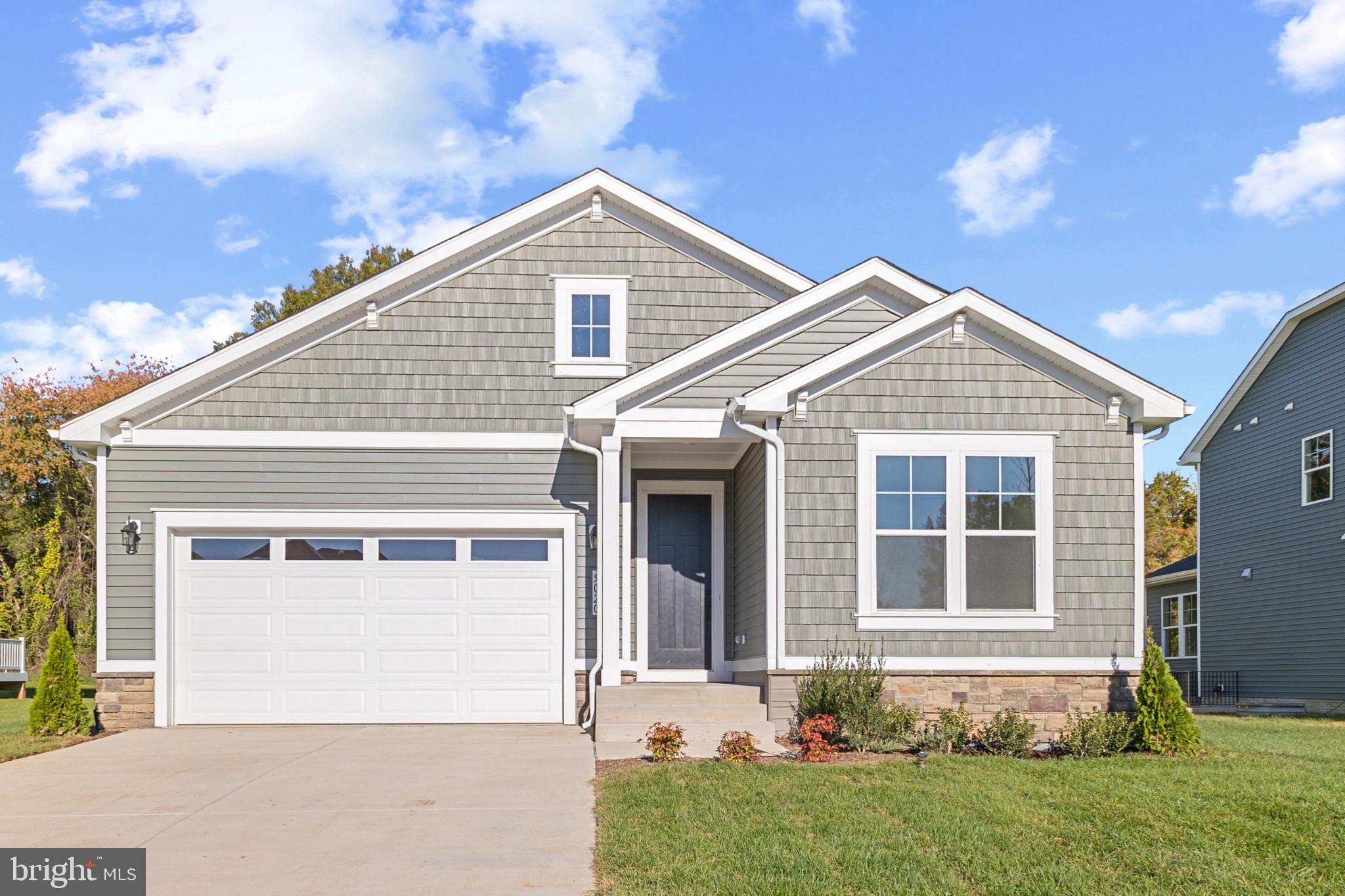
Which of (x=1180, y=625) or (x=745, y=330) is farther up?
(x=745, y=330)

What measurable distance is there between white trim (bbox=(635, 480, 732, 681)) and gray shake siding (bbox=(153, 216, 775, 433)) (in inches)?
58.6

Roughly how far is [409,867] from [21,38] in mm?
11976

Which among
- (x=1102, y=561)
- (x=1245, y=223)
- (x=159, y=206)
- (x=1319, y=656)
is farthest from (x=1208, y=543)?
(x=159, y=206)

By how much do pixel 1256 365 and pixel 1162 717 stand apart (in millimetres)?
13025

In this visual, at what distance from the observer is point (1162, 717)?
963 centimetres

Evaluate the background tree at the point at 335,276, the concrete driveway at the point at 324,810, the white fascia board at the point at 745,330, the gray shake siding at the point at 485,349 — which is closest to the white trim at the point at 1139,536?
the white fascia board at the point at 745,330

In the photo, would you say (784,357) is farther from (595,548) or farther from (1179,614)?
(1179,614)

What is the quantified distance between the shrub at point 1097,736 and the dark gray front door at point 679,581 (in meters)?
4.75

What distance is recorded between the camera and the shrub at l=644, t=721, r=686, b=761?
29.8 feet

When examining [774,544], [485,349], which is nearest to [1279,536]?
[774,544]

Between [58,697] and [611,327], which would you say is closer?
[58,697]

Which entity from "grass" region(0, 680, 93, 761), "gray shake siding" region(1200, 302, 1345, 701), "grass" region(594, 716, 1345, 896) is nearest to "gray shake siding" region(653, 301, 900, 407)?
"grass" region(594, 716, 1345, 896)

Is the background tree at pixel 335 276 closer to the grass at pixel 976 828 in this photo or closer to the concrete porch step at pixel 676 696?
the concrete porch step at pixel 676 696

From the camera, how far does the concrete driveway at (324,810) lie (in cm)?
586
